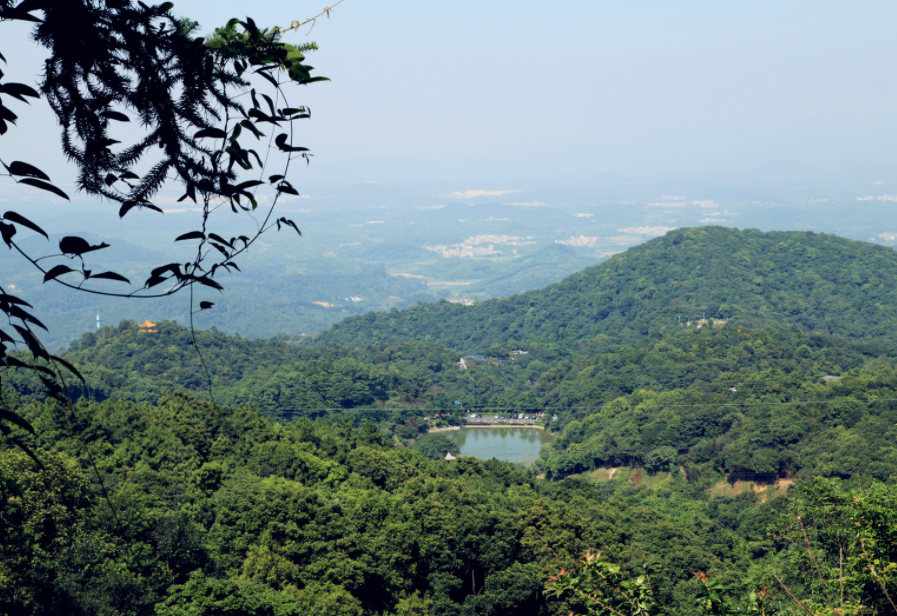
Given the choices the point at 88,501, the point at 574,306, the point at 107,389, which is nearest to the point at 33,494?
the point at 88,501

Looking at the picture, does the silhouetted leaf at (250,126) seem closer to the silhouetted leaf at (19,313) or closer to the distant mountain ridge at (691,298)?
the silhouetted leaf at (19,313)

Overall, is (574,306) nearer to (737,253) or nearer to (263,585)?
(737,253)

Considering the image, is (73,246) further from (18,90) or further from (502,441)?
(502,441)

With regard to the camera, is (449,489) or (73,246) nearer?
(73,246)

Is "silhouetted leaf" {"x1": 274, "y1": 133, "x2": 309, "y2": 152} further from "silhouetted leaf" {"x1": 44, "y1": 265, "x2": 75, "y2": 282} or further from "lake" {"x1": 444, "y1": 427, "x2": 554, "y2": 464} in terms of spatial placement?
"lake" {"x1": 444, "y1": 427, "x2": 554, "y2": 464}

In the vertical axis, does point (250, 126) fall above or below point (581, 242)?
above

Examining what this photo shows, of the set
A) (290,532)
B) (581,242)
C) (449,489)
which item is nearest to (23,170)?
(290,532)

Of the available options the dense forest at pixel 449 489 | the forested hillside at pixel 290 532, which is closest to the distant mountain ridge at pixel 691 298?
the dense forest at pixel 449 489
